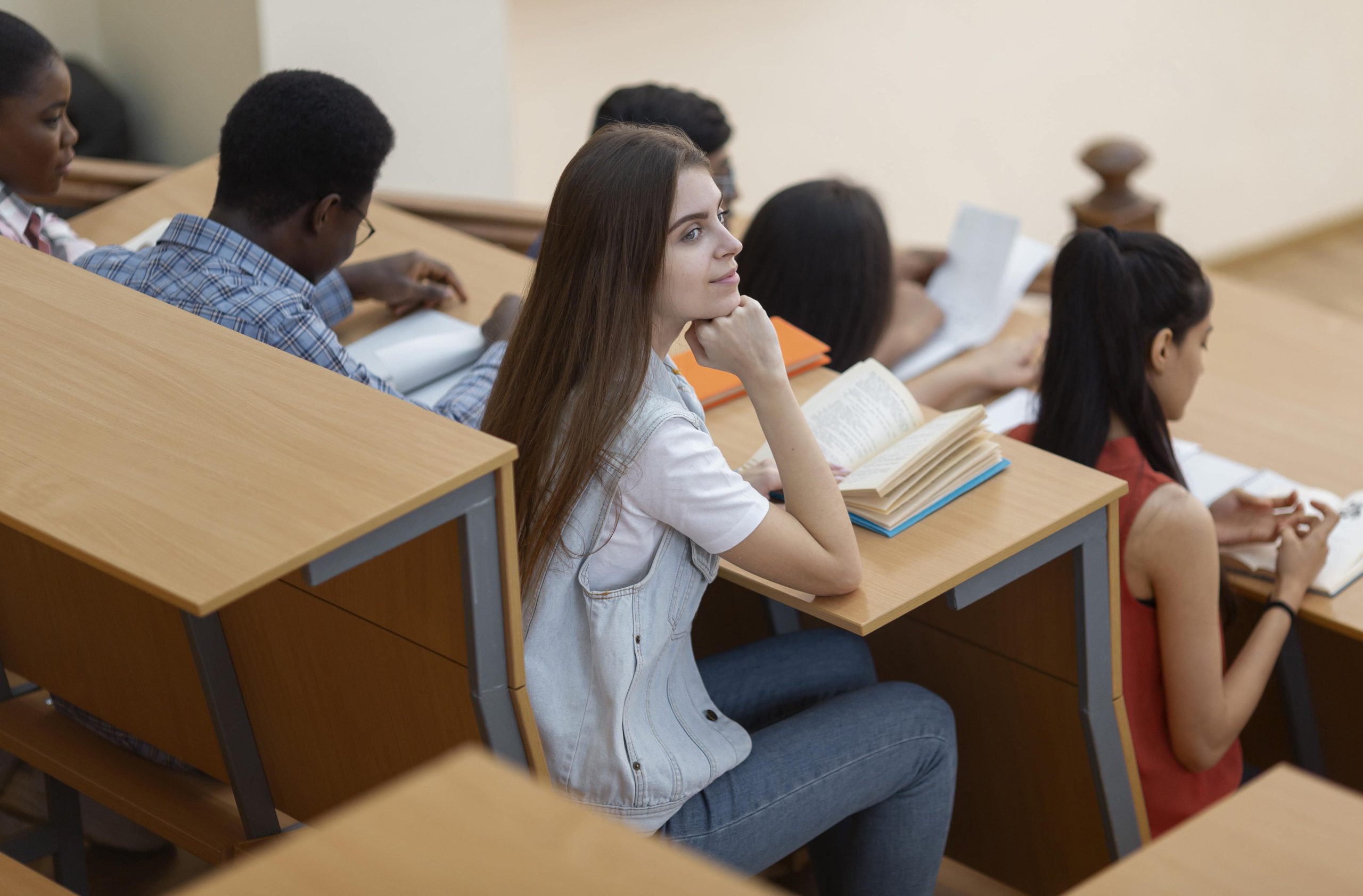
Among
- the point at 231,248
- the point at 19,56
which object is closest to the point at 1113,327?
the point at 231,248

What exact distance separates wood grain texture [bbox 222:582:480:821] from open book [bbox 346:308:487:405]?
524 mm

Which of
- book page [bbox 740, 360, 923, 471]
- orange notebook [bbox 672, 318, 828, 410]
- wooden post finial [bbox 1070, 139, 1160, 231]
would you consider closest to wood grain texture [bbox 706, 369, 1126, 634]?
book page [bbox 740, 360, 923, 471]

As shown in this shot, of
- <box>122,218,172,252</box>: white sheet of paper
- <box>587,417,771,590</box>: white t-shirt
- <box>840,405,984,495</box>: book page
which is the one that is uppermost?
<box>122,218,172,252</box>: white sheet of paper

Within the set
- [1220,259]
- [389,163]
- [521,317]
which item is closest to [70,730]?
[521,317]

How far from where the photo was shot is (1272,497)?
1876 millimetres

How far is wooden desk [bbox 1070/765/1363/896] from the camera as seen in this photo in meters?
0.75

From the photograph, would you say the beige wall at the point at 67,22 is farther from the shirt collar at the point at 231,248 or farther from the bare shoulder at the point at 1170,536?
the bare shoulder at the point at 1170,536

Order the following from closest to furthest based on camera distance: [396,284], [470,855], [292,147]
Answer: [470,855] < [292,147] < [396,284]

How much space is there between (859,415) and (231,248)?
786mm

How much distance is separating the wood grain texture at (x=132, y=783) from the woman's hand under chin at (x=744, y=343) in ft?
2.53

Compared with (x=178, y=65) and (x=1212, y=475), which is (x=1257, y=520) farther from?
(x=178, y=65)

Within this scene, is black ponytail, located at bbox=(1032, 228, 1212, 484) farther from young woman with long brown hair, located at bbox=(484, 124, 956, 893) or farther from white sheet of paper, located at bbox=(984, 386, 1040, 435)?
young woman with long brown hair, located at bbox=(484, 124, 956, 893)

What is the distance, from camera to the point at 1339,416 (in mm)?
2352

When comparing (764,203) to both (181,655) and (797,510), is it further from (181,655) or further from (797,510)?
(181,655)
